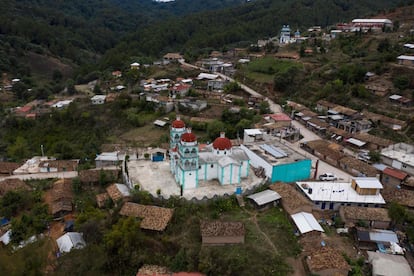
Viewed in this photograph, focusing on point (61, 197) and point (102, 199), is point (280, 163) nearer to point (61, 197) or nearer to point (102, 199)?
point (102, 199)

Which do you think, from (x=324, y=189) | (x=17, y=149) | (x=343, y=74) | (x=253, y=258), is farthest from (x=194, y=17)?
(x=253, y=258)

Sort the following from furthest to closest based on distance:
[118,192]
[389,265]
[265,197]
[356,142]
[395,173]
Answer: [356,142] → [395,173] → [118,192] → [265,197] → [389,265]

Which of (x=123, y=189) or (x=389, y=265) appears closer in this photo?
(x=389, y=265)

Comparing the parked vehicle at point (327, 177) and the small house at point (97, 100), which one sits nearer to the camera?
the parked vehicle at point (327, 177)

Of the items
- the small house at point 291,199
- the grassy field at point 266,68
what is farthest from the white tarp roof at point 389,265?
the grassy field at point 266,68

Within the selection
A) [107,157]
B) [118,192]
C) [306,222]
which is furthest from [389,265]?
[107,157]

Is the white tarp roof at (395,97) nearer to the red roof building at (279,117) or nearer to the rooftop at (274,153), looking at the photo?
the red roof building at (279,117)

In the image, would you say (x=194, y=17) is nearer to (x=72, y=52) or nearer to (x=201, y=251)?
(x=72, y=52)
